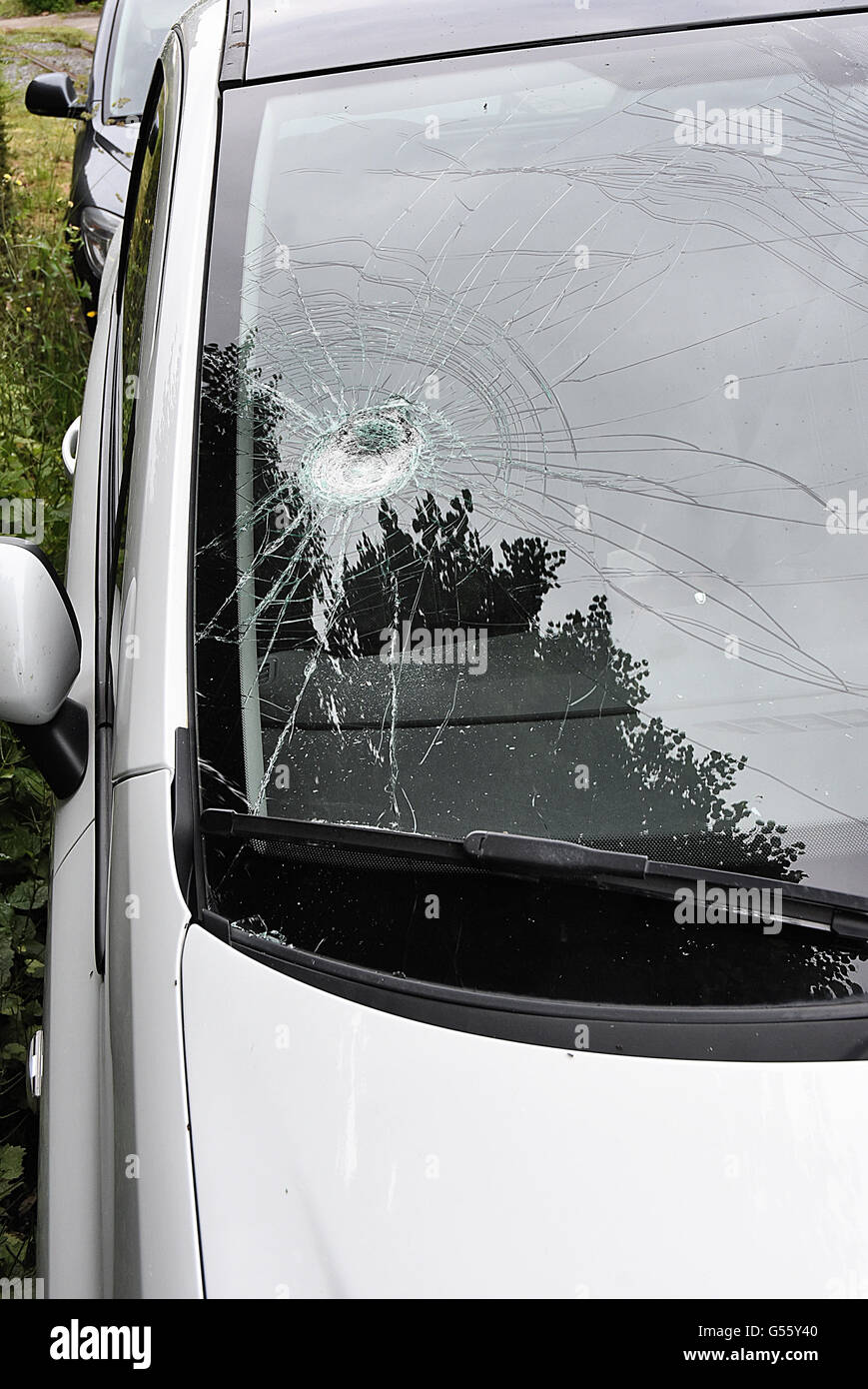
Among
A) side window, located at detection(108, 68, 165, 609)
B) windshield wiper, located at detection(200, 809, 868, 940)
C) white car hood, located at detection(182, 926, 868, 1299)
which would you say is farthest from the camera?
side window, located at detection(108, 68, 165, 609)

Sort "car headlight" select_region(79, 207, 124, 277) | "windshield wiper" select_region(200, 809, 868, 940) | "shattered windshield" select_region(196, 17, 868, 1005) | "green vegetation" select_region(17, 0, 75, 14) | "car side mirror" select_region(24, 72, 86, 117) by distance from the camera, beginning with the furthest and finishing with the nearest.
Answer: "green vegetation" select_region(17, 0, 75, 14) → "car side mirror" select_region(24, 72, 86, 117) → "car headlight" select_region(79, 207, 124, 277) → "shattered windshield" select_region(196, 17, 868, 1005) → "windshield wiper" select_region(200, 809, 868, 940)

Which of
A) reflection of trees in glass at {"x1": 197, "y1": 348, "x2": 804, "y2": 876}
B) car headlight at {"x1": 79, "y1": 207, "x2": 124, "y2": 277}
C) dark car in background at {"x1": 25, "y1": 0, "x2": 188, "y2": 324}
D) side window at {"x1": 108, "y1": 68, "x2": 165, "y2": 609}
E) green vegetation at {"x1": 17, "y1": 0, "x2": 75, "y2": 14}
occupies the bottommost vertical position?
reflection of trees in glass at {"x1": 197, "y1": 348, "x2": 804, "y2": 876}

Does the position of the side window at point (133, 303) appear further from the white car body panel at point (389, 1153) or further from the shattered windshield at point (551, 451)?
the white car body panel at point (389, 1153)

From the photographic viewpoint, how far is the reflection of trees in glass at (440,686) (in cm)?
139

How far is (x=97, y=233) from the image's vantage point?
4320 millimetres

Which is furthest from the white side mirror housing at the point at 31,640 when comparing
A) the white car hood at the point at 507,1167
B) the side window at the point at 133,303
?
the white car hood at the point at 507,1167

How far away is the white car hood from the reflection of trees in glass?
26cm

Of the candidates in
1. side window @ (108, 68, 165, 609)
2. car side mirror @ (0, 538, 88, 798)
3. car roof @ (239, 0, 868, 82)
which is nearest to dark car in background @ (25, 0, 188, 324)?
side window @ (108, 68, 165, 609)

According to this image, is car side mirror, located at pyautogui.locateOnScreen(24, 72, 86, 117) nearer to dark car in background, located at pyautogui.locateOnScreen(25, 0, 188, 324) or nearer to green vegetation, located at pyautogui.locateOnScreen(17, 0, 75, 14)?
dark car in background, located at pyautogui.locateOnScreen(25, 0, 188, 324)

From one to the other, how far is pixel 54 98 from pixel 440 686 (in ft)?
15.3

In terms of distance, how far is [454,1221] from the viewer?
1146 mm

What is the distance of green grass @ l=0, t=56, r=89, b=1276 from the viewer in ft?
7.59

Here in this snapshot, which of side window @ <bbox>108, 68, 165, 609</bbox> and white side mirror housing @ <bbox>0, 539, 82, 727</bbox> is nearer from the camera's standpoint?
white side mirror housing @ <bbox>0, 539, 82, 727</bbox>
